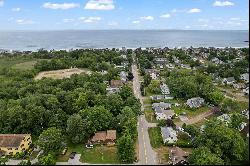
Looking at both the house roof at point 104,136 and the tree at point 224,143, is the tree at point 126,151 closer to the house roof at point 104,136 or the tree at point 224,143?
the house roof at point 104,136

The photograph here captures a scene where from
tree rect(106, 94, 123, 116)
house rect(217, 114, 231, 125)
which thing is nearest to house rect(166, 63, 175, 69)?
tree rect(106, 94, 123, 116)

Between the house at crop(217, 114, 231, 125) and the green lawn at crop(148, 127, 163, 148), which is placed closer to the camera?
the green lawn at crop(148, 127, 163, 148)

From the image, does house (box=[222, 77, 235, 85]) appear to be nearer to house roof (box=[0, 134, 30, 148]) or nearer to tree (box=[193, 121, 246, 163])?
tree (box=[193, 121, 246, 163])

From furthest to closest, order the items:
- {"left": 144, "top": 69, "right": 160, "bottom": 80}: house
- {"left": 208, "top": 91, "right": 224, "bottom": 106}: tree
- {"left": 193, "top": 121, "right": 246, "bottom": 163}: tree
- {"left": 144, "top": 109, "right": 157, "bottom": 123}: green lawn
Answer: {"left": 144, "top": 69, "right": 160, "bottom": 80}: house → {"left": 208, "top": 91, "right": 224, "bottom": 106}: tree → {"left": 144, "top": 109, "right": 157, "bottom": 123}: green lawn → {"left": 193, "top": 121, "right": 246, "bottom": 163}: tree

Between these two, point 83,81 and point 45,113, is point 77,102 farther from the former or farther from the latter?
point 83,81

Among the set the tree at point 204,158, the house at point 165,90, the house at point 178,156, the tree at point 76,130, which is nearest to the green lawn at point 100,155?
the tree at point 76,130

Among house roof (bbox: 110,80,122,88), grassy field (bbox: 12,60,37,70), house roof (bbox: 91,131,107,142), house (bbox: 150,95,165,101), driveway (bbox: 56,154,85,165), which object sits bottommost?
driveway (bbox: 56,154,85,165)

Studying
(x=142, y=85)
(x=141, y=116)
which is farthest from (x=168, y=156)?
(x=142, y=85)
